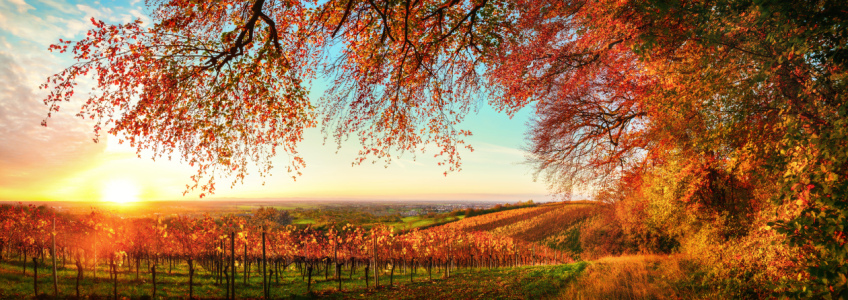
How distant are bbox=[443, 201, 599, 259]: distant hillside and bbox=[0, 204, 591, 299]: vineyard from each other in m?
10.7

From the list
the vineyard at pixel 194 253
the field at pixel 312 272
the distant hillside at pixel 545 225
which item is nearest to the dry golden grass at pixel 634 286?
the field at pixel 312 272

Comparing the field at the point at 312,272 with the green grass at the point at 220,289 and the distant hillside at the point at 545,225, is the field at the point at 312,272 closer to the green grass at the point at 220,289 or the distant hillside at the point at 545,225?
the green grass at the point at 220,289

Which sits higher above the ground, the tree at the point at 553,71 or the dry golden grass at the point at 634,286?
the tree at the point at 553,71

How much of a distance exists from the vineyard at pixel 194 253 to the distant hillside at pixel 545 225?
10.7 m

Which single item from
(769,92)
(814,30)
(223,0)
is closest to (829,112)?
(814,30)

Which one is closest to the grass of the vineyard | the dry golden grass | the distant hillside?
the dry golden grass

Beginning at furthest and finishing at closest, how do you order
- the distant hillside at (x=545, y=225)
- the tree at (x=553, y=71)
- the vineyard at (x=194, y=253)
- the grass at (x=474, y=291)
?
the distant hillside at (x=545, y=225)
the vineyard at (x=194, y=253)
the grass at (x=474, y=291)
the tree at (x=553, y=71)

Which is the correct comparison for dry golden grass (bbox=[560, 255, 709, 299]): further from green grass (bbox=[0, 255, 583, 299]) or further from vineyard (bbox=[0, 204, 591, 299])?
vineyard (bbox=[0, 204, 591, 299])

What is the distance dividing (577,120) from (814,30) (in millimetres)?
10278

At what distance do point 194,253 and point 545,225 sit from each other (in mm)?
36319

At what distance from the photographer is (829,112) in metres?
4.98

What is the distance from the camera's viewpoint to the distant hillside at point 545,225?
3947 centimetres

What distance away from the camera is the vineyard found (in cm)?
1201

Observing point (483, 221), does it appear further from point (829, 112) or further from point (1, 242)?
point (829, 112)
